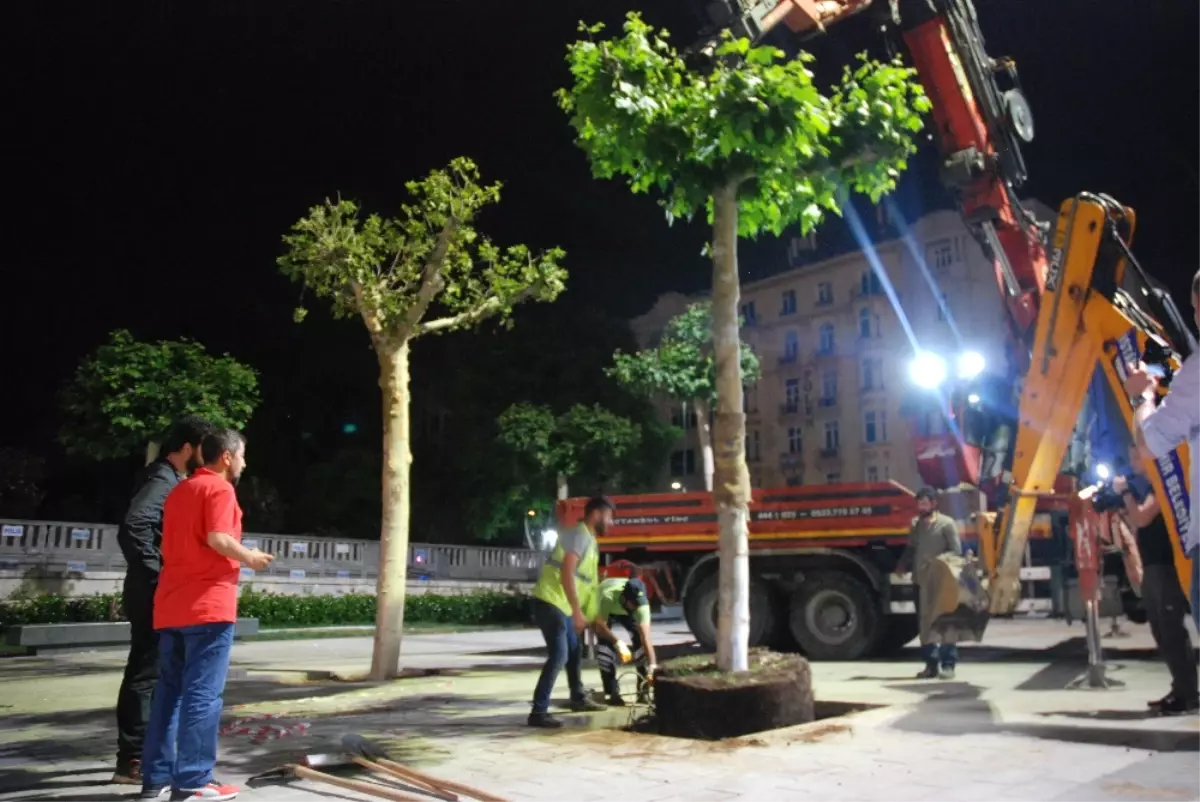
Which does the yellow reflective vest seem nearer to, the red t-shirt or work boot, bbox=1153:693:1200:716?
the red t-shirt

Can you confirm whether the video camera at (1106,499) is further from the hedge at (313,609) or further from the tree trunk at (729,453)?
the hedge at (313,609)

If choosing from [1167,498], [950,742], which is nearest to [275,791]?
[950,742]

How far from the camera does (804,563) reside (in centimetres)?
1156

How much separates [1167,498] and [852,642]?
5683mm

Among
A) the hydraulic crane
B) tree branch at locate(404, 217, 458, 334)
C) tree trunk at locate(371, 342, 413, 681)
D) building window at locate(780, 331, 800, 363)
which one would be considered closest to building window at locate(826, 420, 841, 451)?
building window at locate(780, 331, 800, 363)

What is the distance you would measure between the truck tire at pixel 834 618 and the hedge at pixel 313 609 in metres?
13.9

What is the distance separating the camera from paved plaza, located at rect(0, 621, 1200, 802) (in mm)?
4512

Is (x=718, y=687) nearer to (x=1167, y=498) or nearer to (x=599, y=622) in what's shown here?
(x=599, y=622)

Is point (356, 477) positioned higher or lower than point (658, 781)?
higher

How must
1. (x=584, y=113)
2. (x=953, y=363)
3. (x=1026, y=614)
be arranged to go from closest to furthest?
(x=584, y=113), (x=1026, y=614), (x=953, y=363)

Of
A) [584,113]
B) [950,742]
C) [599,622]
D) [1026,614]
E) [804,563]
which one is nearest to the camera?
[950,742]

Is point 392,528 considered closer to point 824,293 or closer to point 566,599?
point 566,599

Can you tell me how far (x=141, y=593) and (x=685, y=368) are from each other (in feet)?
86.7

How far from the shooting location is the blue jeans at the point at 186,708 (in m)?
4.17
